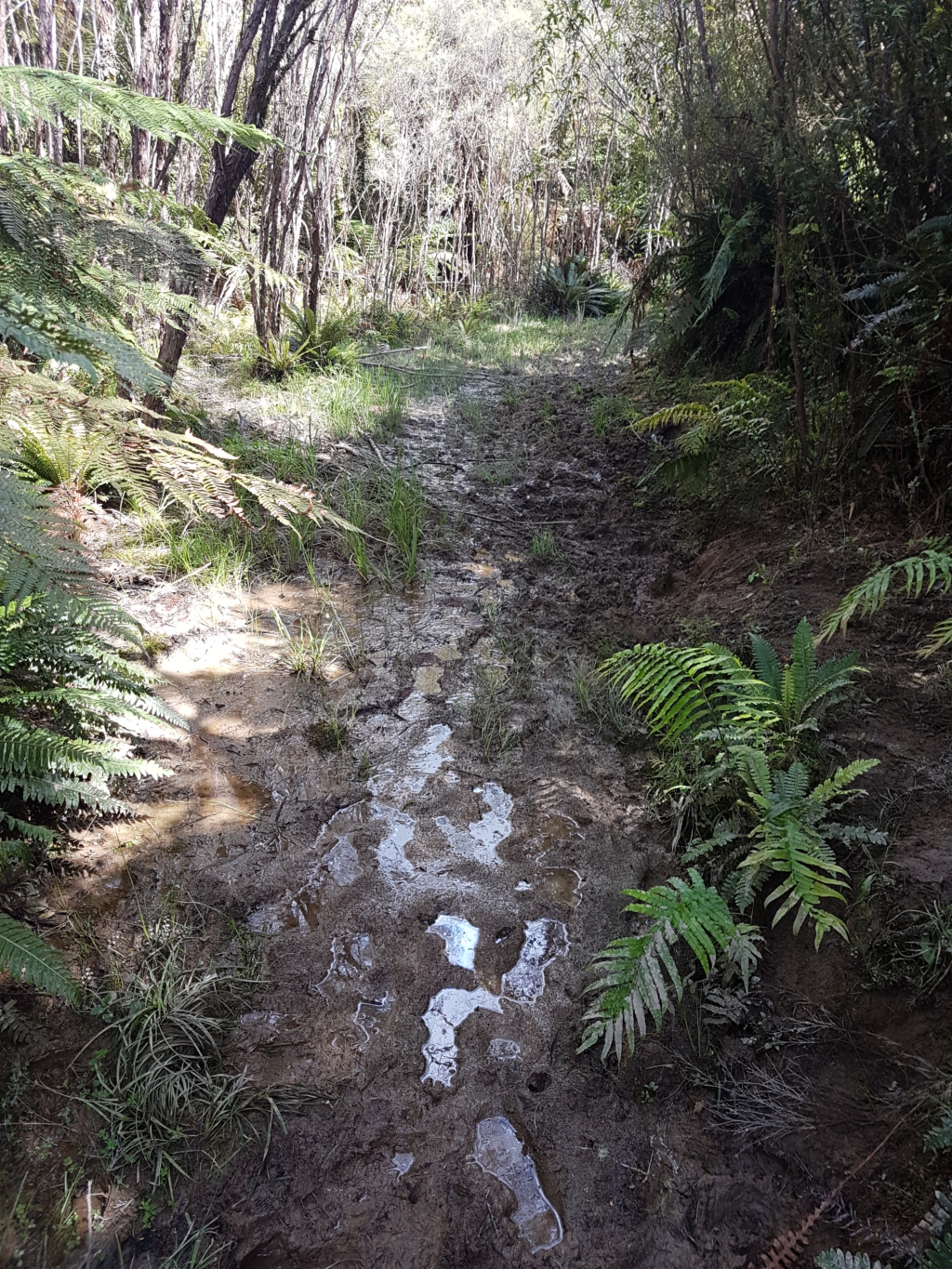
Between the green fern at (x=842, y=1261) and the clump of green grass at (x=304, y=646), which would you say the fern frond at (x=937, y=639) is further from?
the clump of green grass at (x=304, y=646)

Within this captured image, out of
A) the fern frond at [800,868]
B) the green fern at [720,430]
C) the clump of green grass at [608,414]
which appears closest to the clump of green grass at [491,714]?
the fern frond at [800,868]

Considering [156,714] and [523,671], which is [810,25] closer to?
[523,671]

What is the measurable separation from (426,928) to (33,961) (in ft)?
2.92

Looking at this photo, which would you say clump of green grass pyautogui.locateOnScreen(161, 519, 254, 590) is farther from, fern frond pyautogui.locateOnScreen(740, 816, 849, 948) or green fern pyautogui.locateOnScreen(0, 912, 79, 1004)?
fern frond pyautogui.locateOnScreen(740, 816, 849, 948)

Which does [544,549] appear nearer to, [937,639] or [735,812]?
[937,639]

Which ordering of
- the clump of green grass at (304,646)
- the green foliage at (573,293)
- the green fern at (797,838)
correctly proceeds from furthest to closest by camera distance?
the green foliage at (573,293) < the clump of green grass at (304,646) < the green fern at (797,838)

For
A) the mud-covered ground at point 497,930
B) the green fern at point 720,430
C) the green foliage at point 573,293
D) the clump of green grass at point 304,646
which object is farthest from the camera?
the green foliage at point 573,293

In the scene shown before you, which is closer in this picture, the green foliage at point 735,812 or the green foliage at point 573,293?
the green foliage at point 735,812

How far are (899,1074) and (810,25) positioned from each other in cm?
356

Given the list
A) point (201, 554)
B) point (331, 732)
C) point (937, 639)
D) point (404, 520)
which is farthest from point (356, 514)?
point (937, 639)

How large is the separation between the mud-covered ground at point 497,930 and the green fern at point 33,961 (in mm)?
242

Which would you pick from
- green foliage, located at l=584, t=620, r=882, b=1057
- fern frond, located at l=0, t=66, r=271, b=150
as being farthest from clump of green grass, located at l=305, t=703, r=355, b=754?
fern frond, located at l=0, t=66, r=271, b=150

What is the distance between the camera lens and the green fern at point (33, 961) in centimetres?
136

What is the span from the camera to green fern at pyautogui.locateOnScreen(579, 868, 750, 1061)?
146cm
